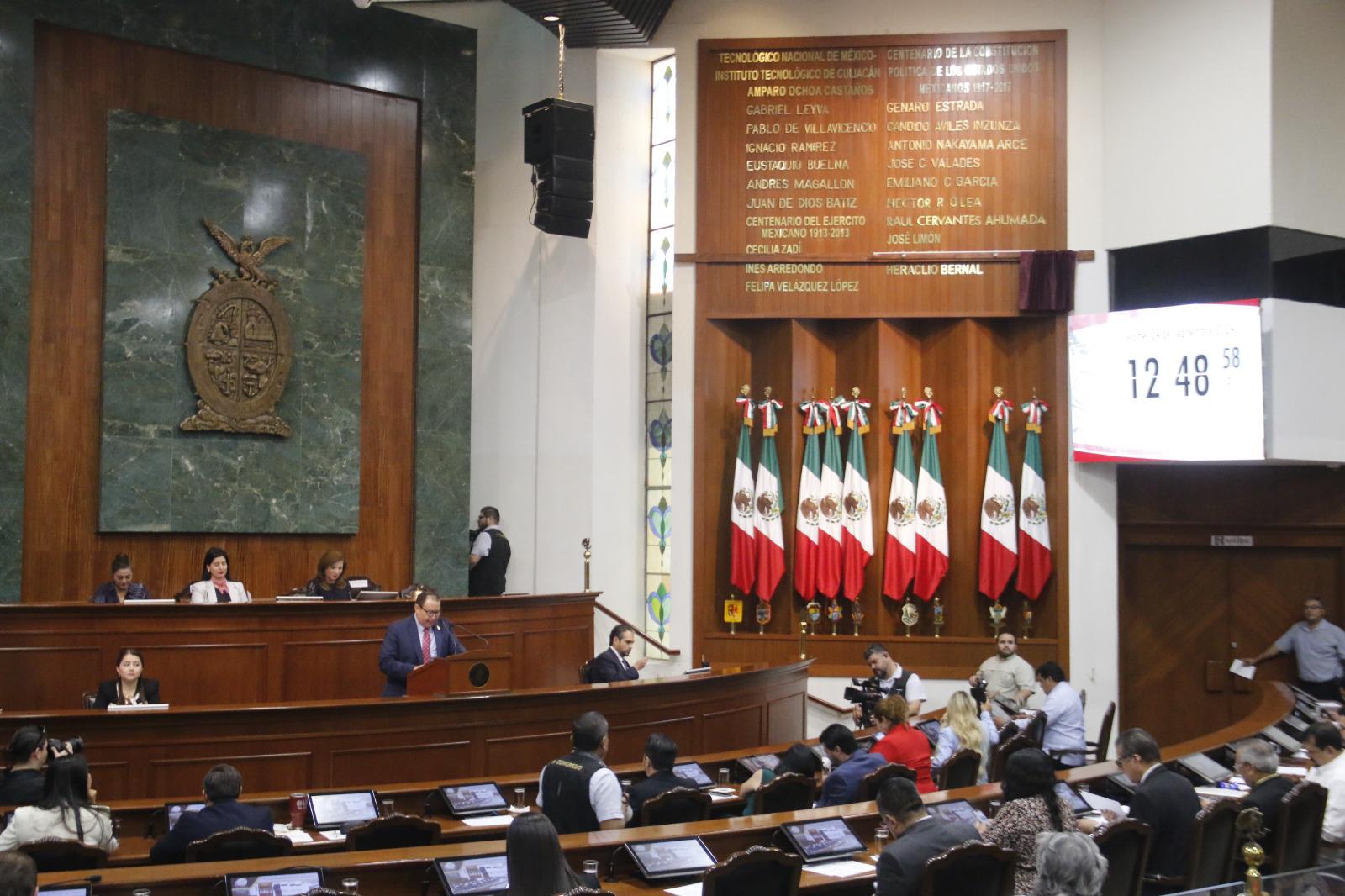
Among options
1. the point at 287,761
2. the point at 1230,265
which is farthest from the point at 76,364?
the point at 1230,265

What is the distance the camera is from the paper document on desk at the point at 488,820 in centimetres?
563

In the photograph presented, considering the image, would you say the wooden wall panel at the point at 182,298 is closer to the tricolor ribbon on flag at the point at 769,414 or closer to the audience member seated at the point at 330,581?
the audience member seated at the point at 330,581

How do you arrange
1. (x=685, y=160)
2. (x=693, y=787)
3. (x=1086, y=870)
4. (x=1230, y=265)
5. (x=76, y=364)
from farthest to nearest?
(x=685, y=160) → (x=1230, y=265) → (x=76, y=364) → (x=693, y=787) → (x=1086, y=870)

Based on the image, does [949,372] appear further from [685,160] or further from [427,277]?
[427,277]

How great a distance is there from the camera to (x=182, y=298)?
10281 millimetres

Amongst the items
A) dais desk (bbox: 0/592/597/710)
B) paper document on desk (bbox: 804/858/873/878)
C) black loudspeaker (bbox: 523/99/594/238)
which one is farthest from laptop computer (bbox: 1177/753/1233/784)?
black loudspeaker (bbox: 523/99/594/238)

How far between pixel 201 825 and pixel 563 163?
6.97m

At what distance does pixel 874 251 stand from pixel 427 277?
4.16 metres

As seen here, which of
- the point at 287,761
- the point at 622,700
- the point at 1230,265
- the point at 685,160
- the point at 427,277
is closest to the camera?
the point at 287,761

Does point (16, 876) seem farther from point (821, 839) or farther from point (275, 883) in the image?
point (821, 839)

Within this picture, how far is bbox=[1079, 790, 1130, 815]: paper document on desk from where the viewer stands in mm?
5902

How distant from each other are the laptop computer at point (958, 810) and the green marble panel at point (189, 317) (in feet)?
22.4

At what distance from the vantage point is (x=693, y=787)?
19.3 ft

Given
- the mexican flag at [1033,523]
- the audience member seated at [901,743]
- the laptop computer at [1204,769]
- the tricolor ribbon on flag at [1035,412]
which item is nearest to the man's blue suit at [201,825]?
the audience member seated at [901,743]
